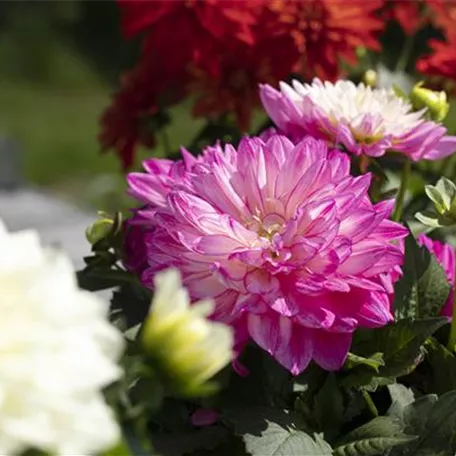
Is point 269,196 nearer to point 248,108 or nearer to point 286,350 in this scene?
point 286,350

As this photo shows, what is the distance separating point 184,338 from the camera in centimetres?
33

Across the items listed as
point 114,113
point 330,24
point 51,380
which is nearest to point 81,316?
point 51,380

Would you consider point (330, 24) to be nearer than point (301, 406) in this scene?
No

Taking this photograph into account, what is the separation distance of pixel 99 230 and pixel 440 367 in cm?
20

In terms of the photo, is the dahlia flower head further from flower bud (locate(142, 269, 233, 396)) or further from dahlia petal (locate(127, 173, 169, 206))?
dahlia petal (locate(127, 173, 169, 206))

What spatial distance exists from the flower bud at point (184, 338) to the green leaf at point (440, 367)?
248 millimetres

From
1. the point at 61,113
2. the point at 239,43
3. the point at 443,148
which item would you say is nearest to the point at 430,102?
the point at 443,148

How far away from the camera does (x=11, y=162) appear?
2424 millimetres

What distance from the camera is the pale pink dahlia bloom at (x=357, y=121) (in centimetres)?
62

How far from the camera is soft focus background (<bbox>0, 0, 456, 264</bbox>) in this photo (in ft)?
7.57

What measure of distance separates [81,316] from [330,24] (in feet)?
1.97

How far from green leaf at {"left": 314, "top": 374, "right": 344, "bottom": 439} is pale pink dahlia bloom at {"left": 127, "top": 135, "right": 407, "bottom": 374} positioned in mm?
43

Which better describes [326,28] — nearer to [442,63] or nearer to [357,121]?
[442,63]

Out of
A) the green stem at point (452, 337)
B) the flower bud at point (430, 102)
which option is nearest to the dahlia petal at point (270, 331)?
the green stem at point (452, 337)
